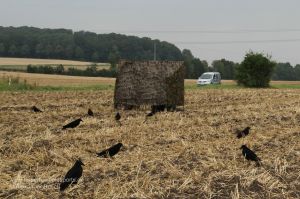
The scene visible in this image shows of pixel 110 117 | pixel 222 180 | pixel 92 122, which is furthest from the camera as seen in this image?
pixel 110 117

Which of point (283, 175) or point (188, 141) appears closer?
point (283, 175)

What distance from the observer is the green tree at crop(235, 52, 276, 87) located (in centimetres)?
4200

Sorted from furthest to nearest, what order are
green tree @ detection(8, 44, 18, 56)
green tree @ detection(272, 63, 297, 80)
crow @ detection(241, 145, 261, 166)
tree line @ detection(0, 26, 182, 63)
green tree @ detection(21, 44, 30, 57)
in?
green tree @ detection(272, 63, 297, 80), green tree @ detection(21, 44, 30, 57), tree line @ detection(0, 26, 182, 63), green tree @ detection(8, 44, 18, 56), crow @ detection(241, 145, 261, 166)

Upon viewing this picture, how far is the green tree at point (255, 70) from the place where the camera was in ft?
138

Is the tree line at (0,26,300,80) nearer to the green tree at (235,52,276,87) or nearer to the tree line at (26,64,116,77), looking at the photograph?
the tree line at (26,64,116,77)

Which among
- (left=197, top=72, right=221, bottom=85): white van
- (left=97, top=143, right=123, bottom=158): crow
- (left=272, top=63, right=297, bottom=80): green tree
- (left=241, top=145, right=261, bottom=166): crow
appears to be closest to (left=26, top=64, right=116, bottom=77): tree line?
(left=197, top=72, right=221, bottom=85): white van

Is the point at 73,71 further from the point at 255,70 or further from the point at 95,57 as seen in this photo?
the point at 255,70

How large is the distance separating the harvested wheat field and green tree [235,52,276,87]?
2937 cm

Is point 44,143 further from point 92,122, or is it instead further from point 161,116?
point 161,116

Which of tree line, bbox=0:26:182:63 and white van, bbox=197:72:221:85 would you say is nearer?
white van, bbox=197:72:221:85

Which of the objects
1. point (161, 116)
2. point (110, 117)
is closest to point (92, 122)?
point (110, 117)

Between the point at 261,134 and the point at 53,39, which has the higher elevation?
the point at 53,39

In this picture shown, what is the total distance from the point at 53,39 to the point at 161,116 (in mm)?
85077

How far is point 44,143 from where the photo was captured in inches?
367
